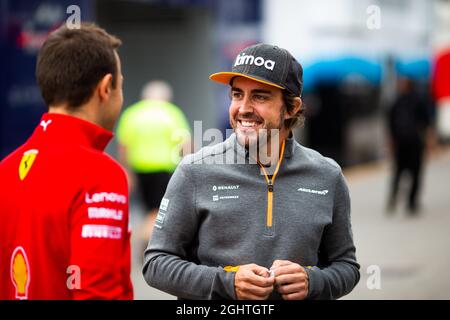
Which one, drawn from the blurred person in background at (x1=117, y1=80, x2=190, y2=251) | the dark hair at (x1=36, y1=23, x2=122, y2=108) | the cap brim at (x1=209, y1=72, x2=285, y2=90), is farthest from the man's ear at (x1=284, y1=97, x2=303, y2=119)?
the blurred person in background at (x1=117, y1=80, x2=190, y2=251)

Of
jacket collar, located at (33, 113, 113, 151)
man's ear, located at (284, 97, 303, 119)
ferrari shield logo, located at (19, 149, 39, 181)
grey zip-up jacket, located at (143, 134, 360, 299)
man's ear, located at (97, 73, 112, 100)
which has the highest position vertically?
man's ear, located at (97, 73, 112, 100)

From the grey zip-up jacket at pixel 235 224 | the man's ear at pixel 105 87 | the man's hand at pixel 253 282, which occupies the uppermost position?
the man's ear at pixel 105 87

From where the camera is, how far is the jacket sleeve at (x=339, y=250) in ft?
10.1

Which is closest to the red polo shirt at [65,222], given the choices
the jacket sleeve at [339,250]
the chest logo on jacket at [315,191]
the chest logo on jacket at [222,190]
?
the chest logo on jacket at [222,190]

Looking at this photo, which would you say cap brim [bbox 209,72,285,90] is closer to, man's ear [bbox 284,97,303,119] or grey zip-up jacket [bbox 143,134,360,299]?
man's ear [bbox 284,97,303,119]

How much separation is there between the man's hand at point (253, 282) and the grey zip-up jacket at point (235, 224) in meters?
0.06

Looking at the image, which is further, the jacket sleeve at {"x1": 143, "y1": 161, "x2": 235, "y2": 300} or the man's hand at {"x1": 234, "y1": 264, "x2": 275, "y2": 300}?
the jacket sleeve at {"x1": 143, "y1": 161, "x2": 235, "y2": 300}

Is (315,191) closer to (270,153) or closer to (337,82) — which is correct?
(270,153)

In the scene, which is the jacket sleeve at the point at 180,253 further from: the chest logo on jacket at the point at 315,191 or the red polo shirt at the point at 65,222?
the chest logo on jacket at the point at 315,191

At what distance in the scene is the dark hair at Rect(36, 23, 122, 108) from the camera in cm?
293

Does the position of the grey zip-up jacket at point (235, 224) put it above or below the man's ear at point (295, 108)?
below

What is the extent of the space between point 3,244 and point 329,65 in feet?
54.6

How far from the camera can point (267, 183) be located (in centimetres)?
302
